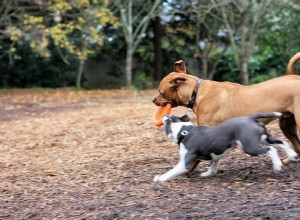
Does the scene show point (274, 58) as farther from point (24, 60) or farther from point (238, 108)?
point (238, 108)

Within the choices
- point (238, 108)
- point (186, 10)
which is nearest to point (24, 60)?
point (186, 10)

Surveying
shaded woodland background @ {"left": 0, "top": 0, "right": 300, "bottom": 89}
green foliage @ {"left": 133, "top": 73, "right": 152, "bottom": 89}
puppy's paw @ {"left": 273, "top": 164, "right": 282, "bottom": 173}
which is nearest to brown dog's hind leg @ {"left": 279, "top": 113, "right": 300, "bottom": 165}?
puppy's paw @ {"left": 273, "top": 164, "right": 282, "bottom": 173}

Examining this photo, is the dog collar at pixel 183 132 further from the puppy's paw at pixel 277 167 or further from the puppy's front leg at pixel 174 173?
the puppy's paw at pixel 277 167

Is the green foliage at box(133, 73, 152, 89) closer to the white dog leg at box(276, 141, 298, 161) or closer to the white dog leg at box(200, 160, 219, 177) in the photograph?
the white dog leg at box(200, 160, 219, 177)

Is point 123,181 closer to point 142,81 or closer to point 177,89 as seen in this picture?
point 177,89

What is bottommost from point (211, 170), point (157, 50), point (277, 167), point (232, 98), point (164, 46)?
point (211, 170)

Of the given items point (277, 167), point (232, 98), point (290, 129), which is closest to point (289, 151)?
point (277, 167)

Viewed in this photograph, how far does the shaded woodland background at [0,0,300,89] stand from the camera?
24219 mm

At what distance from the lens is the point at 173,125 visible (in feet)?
21.1

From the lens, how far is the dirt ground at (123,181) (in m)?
5.30

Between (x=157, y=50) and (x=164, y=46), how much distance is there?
6.06 ft

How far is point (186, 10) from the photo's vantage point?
26156 millimetres

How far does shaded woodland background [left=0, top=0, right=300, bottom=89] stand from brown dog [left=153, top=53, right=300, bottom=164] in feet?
51.1

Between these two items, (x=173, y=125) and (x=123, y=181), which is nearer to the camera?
(x=173, y=125)
